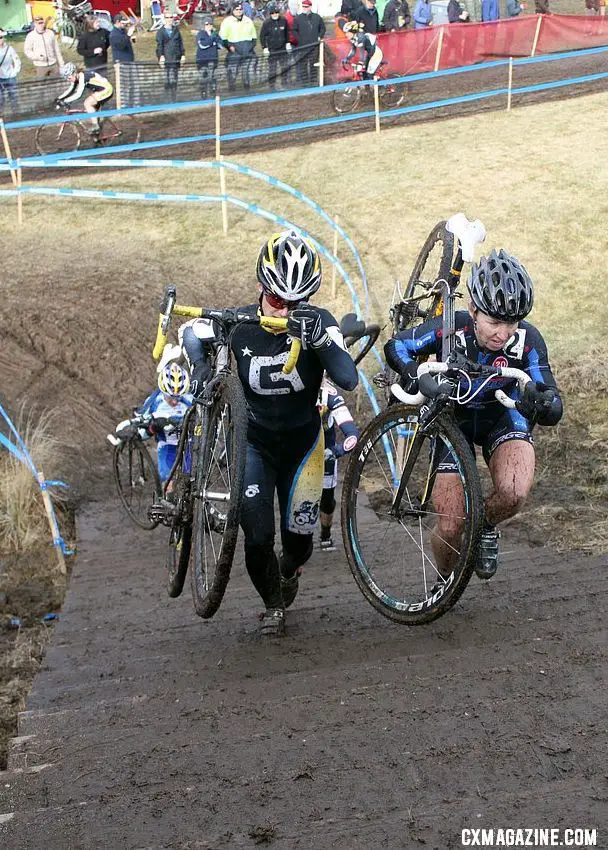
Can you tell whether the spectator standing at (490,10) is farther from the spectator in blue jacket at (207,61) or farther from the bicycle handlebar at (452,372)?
the bicycle handlebar at (452,372)

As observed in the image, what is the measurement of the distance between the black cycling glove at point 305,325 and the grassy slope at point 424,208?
7465 mm

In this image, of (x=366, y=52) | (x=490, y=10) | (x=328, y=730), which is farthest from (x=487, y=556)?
(x=490, y=10)

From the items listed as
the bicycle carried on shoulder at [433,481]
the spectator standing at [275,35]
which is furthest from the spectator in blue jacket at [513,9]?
the bicycle carried on shoulder at [433,481]

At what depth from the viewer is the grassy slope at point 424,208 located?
1502cm

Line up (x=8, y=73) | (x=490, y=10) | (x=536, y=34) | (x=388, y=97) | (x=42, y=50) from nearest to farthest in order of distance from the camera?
(x=8, y=73) → (x=388, y=97) → (x=42, y=50) → (x=536, y=34) → (x=490, y=10)

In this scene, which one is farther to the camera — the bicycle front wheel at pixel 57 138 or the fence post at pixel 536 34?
the fence post at pixel 536 34

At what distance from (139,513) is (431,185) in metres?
10.2

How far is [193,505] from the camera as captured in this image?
6012 mm

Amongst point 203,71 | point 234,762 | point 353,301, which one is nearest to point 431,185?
point 353,301

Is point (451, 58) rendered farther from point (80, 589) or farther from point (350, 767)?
point (350, 767)

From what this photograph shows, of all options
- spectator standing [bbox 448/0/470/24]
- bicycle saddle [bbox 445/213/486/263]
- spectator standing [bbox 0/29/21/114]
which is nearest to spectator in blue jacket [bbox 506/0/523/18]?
spectator standing [bbox 448/0/470/24]

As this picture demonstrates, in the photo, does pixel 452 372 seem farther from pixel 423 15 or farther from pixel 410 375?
pixel 423 15

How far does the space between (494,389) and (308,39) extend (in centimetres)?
1893

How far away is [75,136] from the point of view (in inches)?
778
